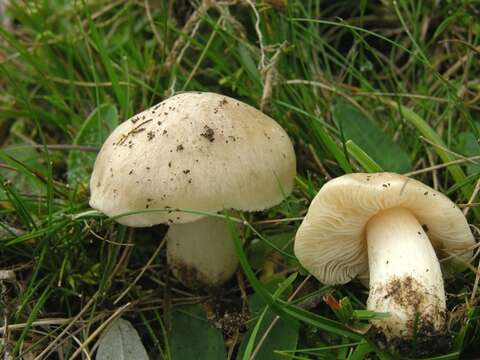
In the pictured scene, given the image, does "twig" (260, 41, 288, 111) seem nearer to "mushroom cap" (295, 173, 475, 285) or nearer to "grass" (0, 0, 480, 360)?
"grass" (0, 0, 480, 360)

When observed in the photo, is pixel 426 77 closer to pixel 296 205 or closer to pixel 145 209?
pixel 296 205

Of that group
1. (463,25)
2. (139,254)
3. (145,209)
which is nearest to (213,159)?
(145,209)

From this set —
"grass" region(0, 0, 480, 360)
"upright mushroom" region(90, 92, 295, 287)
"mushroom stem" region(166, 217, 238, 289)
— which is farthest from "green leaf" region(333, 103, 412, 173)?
"mushroom stem" region(166, 217, 238, 289)

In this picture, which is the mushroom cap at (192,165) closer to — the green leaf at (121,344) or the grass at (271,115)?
the grass at (271,115)

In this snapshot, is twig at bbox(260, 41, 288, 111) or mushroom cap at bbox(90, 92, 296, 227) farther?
twig at bbox(260, 41, 288, 111)

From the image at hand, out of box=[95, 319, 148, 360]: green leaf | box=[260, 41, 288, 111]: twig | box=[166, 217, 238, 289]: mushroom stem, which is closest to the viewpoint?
box=[95, 319, 148, 360]: green leaf

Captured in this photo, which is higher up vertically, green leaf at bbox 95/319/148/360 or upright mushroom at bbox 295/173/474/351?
upright mushroom at bbox 295/173/474/351

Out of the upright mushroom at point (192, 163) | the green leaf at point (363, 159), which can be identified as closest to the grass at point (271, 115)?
the green leaf at point (363, 159)
